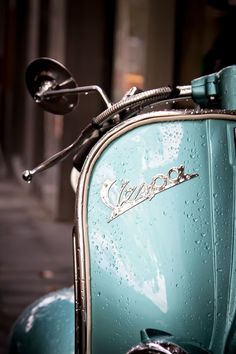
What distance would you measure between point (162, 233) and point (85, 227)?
0.76 ft

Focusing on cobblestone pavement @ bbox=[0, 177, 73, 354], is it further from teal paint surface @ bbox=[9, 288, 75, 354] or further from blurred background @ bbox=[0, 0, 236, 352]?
teal paint surface @ bbox=[9, 288, 75, 354]

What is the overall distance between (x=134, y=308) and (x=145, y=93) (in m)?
0.66

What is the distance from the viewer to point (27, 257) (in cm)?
743

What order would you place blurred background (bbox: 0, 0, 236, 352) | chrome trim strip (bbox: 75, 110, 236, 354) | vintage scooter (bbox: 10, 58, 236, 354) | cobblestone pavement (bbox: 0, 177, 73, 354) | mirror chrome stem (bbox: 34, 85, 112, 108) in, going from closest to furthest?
vintage scooter (bbox: 10, 58, 236, 354)
chrome trim strip (bbox: 75, 110, 236, 354)
mirror chrome stem (bbox: 34, 85, 112, 108)
cobblestone pavement (bbox: 0, 177, 73, 354)
blurred background (bbox: 0, 0, 236, 352)

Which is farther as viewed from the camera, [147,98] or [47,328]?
[47,328]

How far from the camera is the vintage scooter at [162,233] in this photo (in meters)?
2.18

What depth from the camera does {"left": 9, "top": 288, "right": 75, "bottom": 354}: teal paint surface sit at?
2664 millimetres

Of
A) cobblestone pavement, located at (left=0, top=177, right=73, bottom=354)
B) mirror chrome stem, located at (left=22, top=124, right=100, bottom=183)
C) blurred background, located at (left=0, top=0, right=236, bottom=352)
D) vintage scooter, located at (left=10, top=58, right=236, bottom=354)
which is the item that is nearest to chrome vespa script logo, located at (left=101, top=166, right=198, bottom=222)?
vintage scooter, located at (left=10, top=58, right=236, bottom=354)

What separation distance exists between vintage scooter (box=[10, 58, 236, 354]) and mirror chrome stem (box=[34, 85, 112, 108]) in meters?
0.44

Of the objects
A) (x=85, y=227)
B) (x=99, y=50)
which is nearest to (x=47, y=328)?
(x=85, y=227)

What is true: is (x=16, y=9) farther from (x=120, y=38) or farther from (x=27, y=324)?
(x=27, y=324)

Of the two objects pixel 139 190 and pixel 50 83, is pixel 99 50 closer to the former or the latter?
pixel 50 83

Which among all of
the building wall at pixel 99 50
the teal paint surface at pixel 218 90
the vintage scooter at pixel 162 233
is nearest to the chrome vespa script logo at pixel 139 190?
the vintage scooter at pixel 162 233

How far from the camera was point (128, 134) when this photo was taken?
2.34 m
